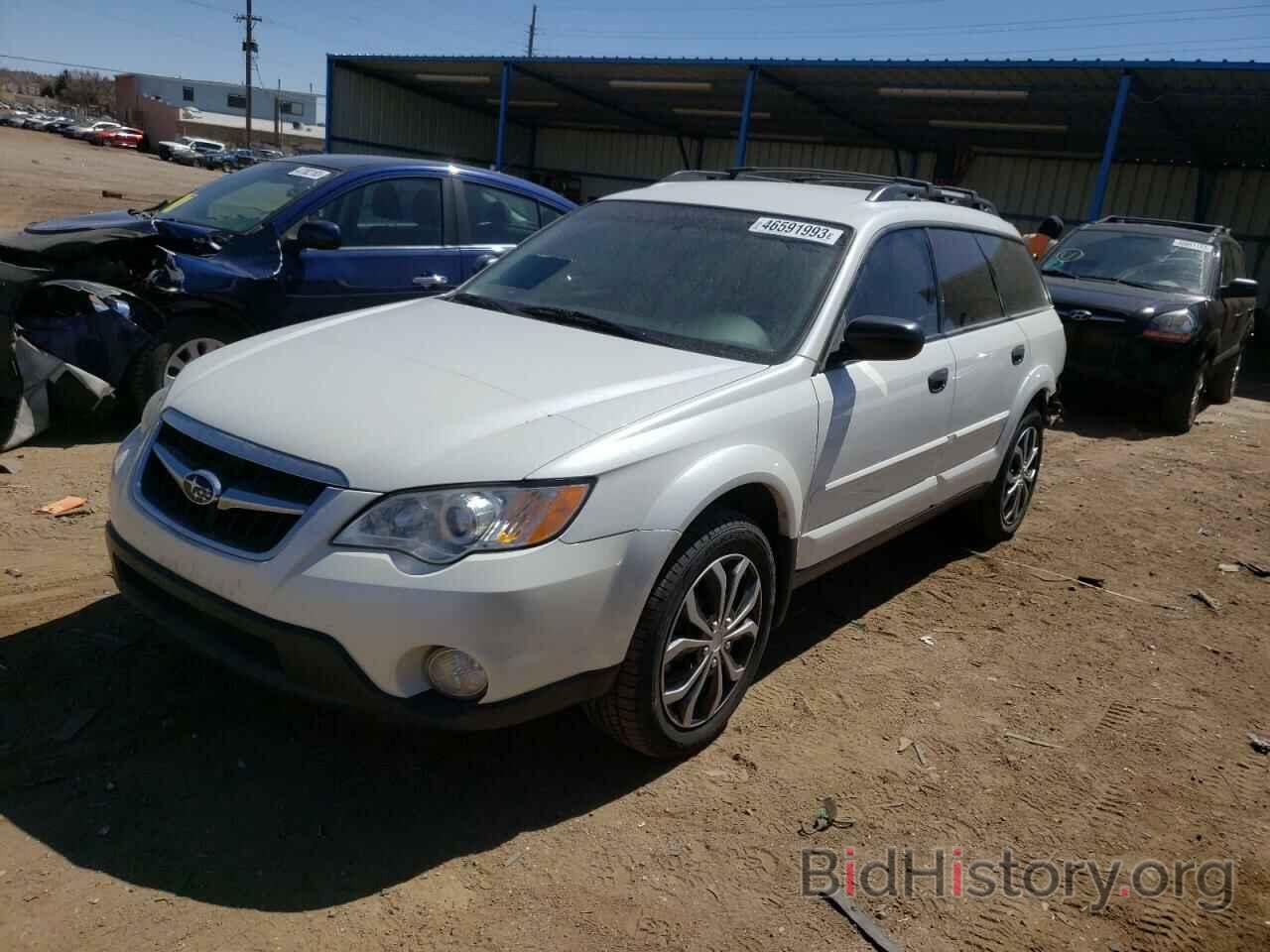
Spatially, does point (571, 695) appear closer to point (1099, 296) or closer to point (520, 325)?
point (520, 325)

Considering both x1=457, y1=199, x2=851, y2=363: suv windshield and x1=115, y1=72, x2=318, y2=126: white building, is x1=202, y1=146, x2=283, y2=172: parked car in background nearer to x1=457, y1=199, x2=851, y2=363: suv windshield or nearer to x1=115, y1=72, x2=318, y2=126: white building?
x1=115, y1=72, x2=318, y2=126: white building

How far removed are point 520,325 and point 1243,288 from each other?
29.6ft

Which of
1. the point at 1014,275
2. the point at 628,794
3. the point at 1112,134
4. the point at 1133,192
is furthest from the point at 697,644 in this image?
the point at 1133,192

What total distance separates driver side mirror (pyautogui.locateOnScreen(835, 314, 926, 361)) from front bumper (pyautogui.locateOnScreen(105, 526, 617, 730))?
145 centimetres

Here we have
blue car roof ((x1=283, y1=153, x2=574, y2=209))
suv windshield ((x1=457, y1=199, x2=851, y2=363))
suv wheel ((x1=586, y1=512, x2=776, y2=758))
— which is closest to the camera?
suv wheel ((x1=586, y1=512, x2=776, y2=758))

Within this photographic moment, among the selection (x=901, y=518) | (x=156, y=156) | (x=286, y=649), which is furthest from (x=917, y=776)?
(x=156, y=156)

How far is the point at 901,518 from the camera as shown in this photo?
4199mm

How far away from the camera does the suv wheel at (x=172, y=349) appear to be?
5707 millimetres

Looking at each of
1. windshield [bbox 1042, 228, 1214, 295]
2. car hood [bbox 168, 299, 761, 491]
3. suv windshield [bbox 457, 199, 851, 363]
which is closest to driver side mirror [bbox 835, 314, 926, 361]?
suv windshield [bbox 457, 199, 851, 363]

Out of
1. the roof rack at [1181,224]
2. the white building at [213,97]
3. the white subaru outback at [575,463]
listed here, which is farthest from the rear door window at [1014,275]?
the white building at [213,97]

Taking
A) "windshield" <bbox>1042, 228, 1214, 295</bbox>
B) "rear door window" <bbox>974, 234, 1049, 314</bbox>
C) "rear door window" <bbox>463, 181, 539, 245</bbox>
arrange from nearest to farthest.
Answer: "rear door window" <bbox>974, 234, 1049, 314</bbox>
"rear door window" <bbox>463, 181, 539, 245</bbox>
"windshield" <bbox>1042, 228, 1214, 295</bbox>

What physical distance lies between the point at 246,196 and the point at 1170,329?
770cm

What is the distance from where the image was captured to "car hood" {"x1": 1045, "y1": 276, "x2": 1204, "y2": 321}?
8.94 metres

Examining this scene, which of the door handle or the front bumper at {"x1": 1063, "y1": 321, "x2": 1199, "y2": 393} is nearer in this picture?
the door handle
